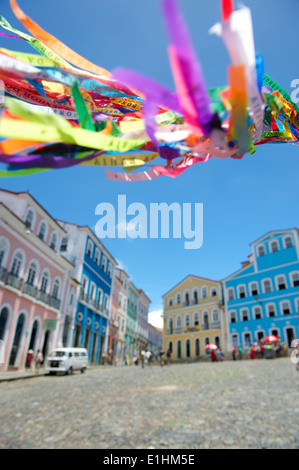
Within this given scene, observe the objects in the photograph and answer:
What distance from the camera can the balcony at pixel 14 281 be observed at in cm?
1595

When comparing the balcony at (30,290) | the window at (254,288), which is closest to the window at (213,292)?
the window at (254,288)

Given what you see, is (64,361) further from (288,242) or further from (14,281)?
(288,242)

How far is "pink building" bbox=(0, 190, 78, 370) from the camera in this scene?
52.1ft

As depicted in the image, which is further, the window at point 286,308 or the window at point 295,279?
the window at point 295,279

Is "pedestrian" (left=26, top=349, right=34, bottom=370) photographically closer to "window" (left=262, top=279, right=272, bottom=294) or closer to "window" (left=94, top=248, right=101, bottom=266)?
"window" (left=94, top=248, right=101, bottom=266)

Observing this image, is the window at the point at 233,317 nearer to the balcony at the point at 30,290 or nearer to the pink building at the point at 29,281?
the pink building at the point at 29,281

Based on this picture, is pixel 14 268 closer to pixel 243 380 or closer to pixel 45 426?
pixel 45 426

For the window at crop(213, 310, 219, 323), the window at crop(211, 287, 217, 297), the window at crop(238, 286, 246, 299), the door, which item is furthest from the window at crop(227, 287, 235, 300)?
the door

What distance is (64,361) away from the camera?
647 inches

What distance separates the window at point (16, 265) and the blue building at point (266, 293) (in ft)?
83.2

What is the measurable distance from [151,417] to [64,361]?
10617mm

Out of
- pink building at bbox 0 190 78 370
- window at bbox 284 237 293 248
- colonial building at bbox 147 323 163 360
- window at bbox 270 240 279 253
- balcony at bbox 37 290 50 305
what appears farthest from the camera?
colonial building at bbox 147 323 163 360

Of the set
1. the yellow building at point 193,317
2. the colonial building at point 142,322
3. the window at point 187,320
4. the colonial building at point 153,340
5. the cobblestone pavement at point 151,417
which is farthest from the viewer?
the colonial building at point 153,340

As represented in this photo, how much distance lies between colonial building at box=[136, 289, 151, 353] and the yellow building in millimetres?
7618
